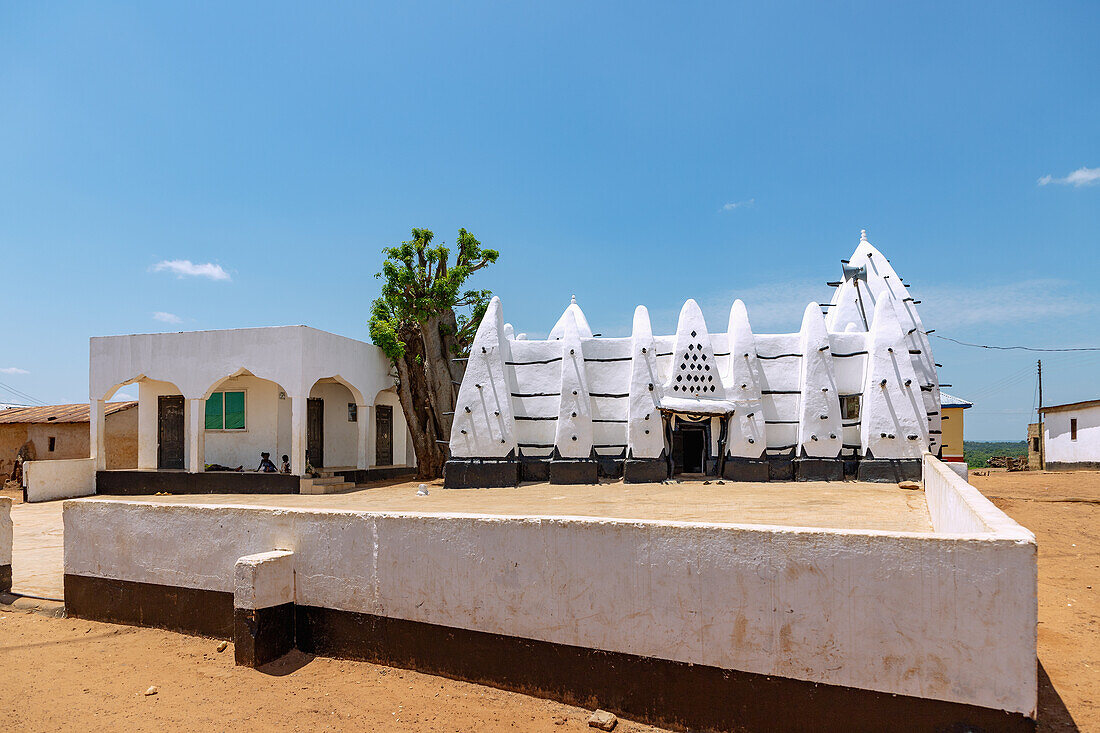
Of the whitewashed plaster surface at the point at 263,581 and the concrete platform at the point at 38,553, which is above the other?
the whitewashed plaster surface at the point at 263,581

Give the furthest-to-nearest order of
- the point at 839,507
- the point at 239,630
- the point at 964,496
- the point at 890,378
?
the point at 890,378, the point at 839,507, the point at 239,630, the point at 964,496

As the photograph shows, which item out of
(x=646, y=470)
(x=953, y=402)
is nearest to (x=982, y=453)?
(x=953, y=402)

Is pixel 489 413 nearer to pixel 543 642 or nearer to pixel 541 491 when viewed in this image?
pixel 541 491

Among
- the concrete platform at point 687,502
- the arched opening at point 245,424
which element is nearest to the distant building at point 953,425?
the concrete platform at point 687,502

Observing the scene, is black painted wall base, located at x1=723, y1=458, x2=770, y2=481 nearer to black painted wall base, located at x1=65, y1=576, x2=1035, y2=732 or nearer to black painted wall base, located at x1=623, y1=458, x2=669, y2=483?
black painted wall base, located at x1=623, y1=458, x2=669, y2=483

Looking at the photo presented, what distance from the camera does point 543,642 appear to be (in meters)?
4.55

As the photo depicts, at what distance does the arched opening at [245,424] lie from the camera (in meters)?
18.6

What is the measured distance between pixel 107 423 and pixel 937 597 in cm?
2496

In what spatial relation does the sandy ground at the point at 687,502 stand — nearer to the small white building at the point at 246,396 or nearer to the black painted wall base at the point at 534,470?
the black painted wall base at the point at 534,470

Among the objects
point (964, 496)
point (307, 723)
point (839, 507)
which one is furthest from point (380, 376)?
point (964, 496)

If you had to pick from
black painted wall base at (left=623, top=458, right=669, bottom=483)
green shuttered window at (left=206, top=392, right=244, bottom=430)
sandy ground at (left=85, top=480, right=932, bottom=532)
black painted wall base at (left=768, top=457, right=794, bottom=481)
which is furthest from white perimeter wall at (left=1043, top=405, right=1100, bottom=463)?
green shuttered window at (left=206, top=392, right=244, bottom=430)

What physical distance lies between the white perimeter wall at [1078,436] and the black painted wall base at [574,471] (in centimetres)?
2148

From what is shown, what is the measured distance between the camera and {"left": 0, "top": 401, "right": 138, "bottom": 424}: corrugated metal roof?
71.6 feet

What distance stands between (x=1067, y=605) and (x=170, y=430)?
21.3m
